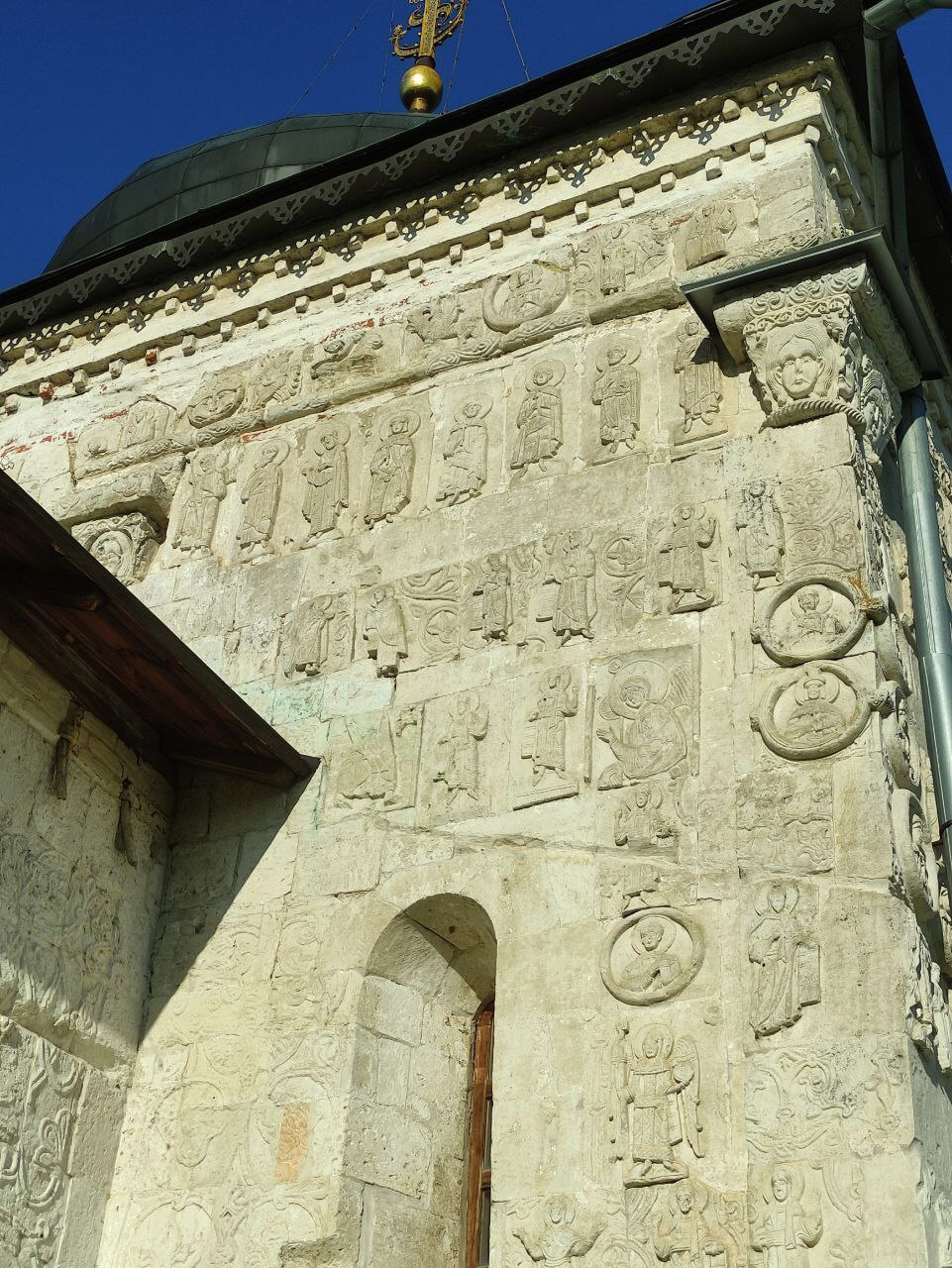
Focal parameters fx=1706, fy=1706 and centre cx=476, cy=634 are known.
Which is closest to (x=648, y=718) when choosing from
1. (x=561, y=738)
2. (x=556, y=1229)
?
(x=561, y=738)

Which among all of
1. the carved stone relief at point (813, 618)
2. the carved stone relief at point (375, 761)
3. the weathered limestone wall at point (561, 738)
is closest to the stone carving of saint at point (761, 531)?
the weathered limestone wall at point (561, 738)

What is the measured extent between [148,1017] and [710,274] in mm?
4379

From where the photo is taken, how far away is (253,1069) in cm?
719

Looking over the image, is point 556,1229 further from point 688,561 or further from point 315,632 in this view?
point 315,632

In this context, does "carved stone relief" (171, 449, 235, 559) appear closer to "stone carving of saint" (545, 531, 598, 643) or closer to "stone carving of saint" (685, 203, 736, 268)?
"stone carving of saint" (545, 531, 598, 643)

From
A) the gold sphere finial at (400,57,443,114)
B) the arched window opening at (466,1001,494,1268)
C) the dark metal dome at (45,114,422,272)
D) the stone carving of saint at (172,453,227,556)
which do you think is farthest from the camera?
the gold sphere finial at (400,57,443,114)

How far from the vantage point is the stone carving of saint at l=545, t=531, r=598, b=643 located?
7609mm

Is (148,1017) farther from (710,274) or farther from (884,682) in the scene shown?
(710,274)

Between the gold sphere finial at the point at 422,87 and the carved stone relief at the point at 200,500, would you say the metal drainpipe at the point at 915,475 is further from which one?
the gold sphere finial at the point at 422,87

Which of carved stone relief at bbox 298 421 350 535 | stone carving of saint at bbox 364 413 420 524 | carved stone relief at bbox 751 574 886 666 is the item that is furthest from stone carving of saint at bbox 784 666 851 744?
carved stone relief at bbox 298 421 350 535

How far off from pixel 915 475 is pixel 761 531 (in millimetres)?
1312

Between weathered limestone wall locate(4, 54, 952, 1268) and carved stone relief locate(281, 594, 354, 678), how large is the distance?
2 cm

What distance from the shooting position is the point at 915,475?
27.1 ft

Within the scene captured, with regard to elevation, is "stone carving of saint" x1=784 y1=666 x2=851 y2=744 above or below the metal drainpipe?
below
